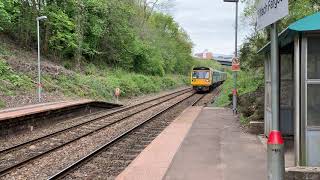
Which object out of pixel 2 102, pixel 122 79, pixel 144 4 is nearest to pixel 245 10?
pixel 122 79

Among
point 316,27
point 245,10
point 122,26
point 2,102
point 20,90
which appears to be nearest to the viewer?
point 316,27

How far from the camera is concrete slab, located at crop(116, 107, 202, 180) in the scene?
9827 millimetres

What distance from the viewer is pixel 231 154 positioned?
11.8m

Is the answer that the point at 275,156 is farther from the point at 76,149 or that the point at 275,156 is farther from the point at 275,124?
the point at 76,149

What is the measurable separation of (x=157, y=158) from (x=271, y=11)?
7008 millimetres

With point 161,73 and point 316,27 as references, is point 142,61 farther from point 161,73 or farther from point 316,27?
point 316,27

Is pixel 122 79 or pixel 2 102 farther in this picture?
pixel 122 79

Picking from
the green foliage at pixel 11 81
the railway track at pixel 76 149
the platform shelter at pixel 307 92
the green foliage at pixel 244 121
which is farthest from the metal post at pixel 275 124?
the green foliage at pixel 11 81

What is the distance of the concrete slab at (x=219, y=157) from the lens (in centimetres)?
949

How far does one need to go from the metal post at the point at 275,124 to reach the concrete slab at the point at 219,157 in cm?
376

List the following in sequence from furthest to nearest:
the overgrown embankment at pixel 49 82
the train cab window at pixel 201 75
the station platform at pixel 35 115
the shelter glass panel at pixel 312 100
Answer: the train cab window at pixel 201 75 < the overgrown embankment at pixel 49 82 < the station platform at pixel 35 115 < the shelter glass panel at pixel 312 100

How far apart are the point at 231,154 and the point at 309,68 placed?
140 inches

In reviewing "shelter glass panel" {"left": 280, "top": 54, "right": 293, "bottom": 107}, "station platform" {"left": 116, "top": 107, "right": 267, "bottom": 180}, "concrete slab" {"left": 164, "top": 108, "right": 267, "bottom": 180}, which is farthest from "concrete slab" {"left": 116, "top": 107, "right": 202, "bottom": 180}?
"shelter glass panel" {"left": 280, "top": 54, "right": 293, "bottom": 107}

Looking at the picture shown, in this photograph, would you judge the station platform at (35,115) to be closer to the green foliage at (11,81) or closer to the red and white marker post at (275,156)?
the green foliage at (11,81)
